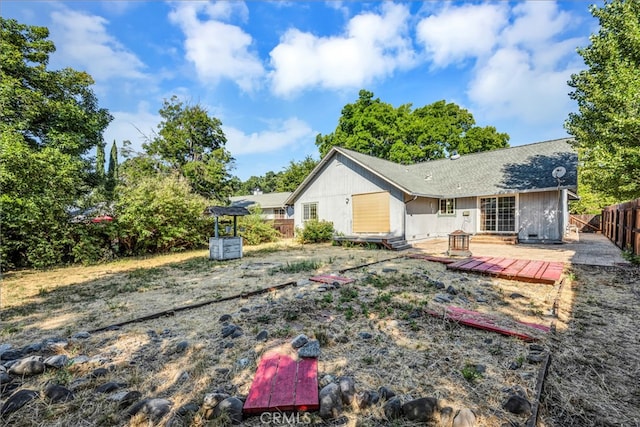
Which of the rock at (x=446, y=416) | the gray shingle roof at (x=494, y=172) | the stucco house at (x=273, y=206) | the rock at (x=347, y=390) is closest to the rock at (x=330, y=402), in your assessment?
the rock at (x=347, y=390)

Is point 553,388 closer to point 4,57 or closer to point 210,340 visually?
point 210,340

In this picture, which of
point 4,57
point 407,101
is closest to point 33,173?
point 4,57

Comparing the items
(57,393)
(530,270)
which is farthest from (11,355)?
(530,270)

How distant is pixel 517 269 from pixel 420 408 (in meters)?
5.52

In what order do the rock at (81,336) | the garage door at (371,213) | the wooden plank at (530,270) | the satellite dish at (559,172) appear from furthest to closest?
1. the garage door at (371,213)
2. the satellite dish at (559,172)
3. the wooden plank at (530,270)
4. the rock at (81,336)

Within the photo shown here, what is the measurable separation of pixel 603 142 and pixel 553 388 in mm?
11428

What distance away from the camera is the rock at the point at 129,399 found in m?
1.97

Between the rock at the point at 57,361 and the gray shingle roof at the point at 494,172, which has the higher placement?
Result: the gray shingle roof at the point at 494,172

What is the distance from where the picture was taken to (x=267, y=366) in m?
2.43

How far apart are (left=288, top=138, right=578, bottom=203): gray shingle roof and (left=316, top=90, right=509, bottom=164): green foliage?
10.9 meters

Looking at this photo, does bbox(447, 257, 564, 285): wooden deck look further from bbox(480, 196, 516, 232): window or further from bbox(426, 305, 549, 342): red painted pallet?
bbox(480, 196, 516, 232): window

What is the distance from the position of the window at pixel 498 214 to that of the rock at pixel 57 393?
49.2 ft

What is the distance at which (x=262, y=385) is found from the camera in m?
2.14

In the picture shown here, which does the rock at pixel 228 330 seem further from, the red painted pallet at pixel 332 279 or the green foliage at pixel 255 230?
the green foliage at pixel 255 230
